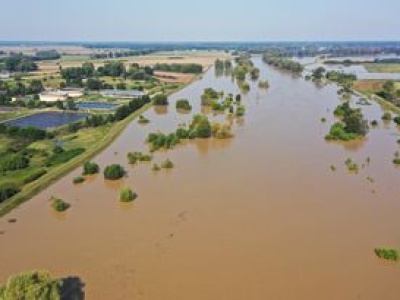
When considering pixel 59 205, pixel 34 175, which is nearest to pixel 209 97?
pixel 34 175

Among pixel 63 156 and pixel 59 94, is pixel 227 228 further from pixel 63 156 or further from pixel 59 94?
pixel 59 94

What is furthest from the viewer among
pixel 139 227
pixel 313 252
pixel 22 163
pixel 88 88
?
pixel 88 88

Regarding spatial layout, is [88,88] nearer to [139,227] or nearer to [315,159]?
[315,159]

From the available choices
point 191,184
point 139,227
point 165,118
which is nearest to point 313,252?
point 139,227

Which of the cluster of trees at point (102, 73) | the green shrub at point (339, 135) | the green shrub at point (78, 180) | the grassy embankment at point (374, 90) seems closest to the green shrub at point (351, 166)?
the green shrub at point (339, 135)

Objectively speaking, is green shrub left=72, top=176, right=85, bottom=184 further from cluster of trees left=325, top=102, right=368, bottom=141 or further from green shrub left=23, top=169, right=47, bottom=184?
cluster of trees left=325, top=102, right=368, bottom=141

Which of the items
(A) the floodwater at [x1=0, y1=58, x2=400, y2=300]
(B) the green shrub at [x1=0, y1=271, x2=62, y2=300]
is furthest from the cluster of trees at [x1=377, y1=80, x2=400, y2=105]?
(B) the green shrub at [x1=0, y1=271, x2=62, y2=300]

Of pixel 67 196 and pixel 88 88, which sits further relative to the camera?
pixel 88 88
